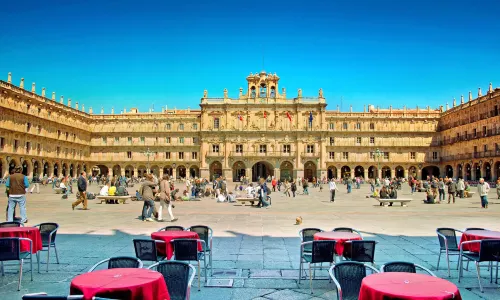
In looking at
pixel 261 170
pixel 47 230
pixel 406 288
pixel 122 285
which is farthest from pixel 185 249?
pixel 261 170

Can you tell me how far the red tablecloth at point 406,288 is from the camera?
369 centimetres

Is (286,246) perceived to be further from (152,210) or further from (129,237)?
(152,210)

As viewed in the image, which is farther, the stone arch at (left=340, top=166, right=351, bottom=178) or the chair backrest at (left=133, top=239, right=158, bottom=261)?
the stone arch at (left=340, top=166, right=351, bottom=178)

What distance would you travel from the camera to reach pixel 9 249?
19.6 ft

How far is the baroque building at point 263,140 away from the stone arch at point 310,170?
0.14 meters

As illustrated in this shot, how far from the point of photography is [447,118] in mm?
58625

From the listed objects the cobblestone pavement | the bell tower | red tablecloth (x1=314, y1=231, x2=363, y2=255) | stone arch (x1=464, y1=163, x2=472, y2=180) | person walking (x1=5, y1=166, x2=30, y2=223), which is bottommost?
the cobblestone pavement

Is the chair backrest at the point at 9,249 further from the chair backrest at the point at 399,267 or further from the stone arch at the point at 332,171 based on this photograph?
the stone arch at the point at 332,171

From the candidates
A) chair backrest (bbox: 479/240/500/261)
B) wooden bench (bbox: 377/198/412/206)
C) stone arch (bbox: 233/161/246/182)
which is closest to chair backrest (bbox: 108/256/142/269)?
chair backrest (bbox: 479/240/500/261)

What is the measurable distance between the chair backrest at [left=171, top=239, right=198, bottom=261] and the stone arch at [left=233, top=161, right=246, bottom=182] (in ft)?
173

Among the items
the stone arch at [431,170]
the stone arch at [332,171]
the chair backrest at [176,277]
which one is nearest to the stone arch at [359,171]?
the stone arch at [332,171]

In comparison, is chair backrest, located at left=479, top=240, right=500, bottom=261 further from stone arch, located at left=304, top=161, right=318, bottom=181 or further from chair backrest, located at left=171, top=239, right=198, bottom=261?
stone arch, located at left=304, top=161, right=318, bottom=181

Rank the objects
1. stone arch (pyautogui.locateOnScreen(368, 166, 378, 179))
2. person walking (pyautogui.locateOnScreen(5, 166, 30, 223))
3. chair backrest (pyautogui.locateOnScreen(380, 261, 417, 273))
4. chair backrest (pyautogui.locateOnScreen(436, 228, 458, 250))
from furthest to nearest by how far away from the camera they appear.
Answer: stone arch (pyautogui.locateOnScreen(368, 166, 378, 179)) < person walking (pyautogui.locateOnScreen(5, 166, 30, 223)) < chair backrest (pyautogui.locateOnScreen(436, 228, 458, 250)) < chair backrest (pyautogui.locateOnScreen(380, 261, 417, 273))

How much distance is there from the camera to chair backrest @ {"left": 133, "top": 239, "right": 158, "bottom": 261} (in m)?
5.97
